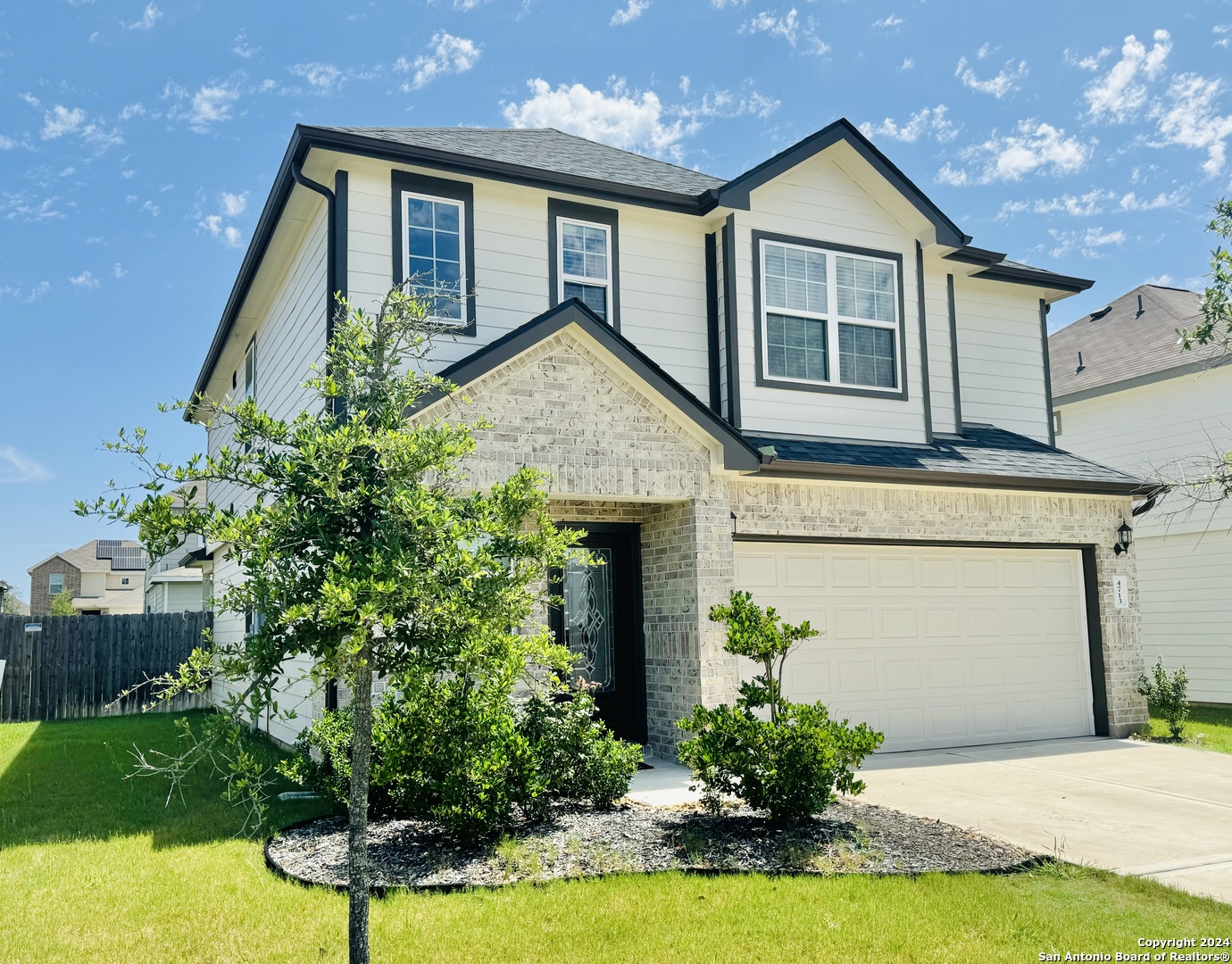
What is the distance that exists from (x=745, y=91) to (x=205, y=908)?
11897 mm

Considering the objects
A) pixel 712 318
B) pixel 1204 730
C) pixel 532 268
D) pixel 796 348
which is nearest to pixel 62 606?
pixel 532 268

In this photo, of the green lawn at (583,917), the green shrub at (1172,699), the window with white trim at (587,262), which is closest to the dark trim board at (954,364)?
the green shrub at (1172,699)

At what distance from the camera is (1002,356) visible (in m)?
14.1

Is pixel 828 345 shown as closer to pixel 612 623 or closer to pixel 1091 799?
pixel 612 623

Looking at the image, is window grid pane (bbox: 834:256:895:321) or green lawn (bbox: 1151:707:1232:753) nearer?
green lawn (bbox: 1151:707:1232:753)

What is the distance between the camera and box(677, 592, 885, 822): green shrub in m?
6.79

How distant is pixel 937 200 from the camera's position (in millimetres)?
12539

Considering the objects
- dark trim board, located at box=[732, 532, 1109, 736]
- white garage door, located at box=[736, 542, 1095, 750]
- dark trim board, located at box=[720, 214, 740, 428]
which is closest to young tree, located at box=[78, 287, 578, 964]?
white garage door, located at box=[736, 542, 1095, 750]

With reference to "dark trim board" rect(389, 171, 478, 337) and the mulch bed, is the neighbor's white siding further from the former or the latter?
"dark trim board" rect(389, 171, 478, 337)

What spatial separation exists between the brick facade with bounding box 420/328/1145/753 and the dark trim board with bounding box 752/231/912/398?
1.35 metres

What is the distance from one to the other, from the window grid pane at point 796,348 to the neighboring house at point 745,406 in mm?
41

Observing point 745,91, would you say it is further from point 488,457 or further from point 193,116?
point 193,116

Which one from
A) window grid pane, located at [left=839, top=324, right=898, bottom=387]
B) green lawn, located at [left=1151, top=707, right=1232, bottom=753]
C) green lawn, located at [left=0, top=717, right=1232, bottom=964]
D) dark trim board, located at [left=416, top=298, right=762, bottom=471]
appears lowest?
green lawn, located at [left=1151, top=707, right=1232, bottom=753]

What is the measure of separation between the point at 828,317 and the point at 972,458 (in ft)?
8.27
